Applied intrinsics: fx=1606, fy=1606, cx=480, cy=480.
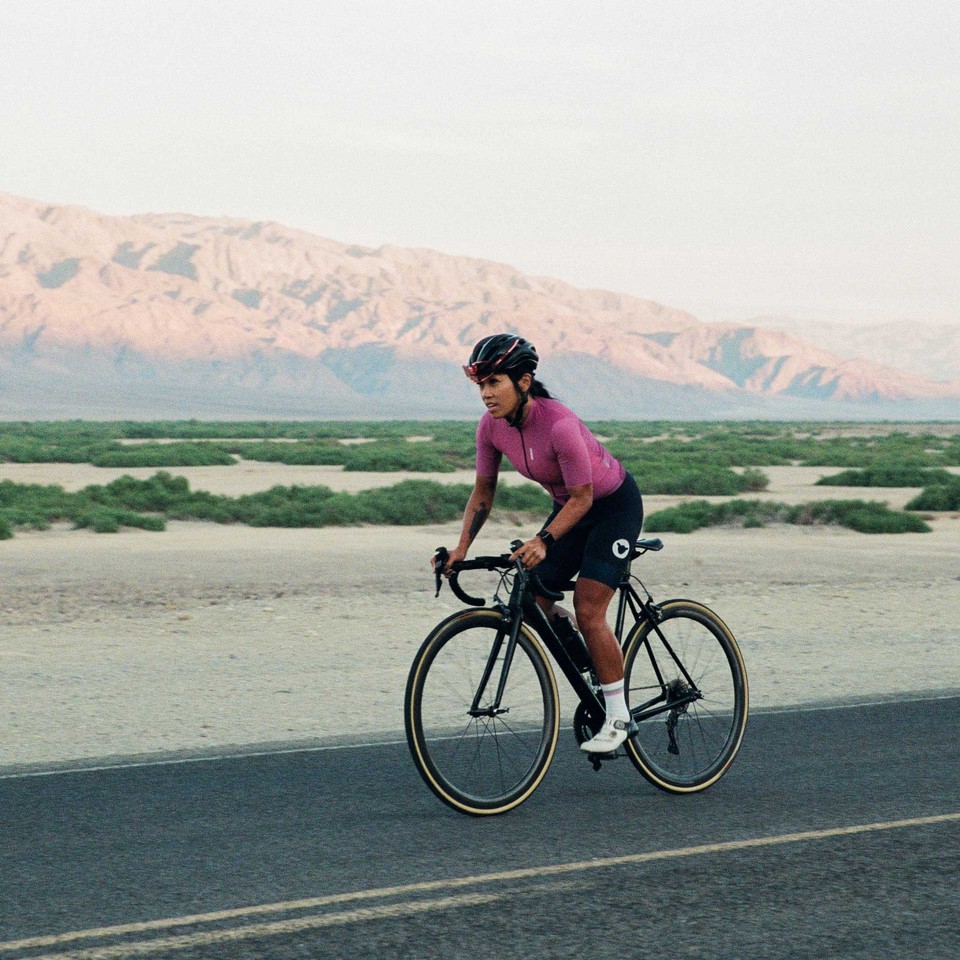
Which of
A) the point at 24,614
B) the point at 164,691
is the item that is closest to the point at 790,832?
the point at 164,691

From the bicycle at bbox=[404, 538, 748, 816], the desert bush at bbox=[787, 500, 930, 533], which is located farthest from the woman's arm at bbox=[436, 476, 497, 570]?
the desert bush at bbox=[787, 500, 930, 533]

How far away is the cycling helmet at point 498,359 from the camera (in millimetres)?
7004

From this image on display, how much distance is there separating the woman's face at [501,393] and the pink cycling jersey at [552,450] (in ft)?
0.24

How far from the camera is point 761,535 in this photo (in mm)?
29953

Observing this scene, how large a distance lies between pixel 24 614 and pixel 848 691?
8.61m

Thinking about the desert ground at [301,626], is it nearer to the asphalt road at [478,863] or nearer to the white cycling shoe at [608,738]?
→ the asphalt road at [478,863]

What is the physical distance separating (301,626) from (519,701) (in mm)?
8326

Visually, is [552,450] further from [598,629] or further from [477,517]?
[598,629]

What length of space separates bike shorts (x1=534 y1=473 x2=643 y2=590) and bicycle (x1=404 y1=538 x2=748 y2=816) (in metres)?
0.11

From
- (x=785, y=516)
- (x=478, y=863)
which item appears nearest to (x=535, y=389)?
(x=478, y=863)

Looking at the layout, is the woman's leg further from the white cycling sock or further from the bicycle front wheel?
the bicycle front wheel

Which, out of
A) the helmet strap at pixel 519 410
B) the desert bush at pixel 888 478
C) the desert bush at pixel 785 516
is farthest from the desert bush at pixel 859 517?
the helmet strap at pixel 519 410

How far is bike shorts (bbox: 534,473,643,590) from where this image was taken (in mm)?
7359

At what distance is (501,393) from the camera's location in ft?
23.0
